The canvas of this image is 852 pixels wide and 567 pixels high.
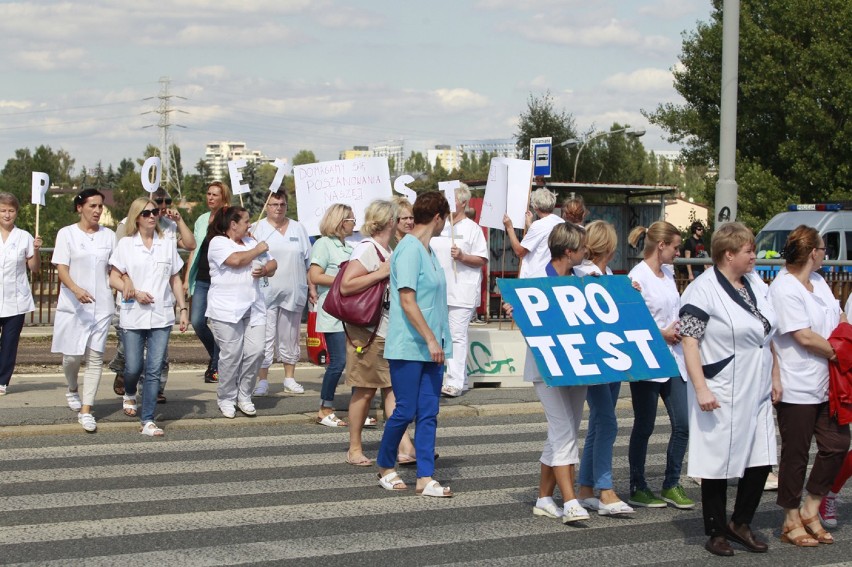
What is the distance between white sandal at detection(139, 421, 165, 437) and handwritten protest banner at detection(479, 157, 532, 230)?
4.81 meters

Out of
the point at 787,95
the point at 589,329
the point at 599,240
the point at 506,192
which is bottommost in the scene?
the point at 589,329

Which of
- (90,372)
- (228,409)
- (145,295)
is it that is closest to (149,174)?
(145,295)

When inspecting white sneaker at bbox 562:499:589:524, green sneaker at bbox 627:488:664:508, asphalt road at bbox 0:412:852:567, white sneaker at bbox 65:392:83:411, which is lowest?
asphalt road at bbox 0:412:852:567

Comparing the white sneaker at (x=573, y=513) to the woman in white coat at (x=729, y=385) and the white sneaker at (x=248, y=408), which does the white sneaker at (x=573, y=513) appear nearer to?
the woman in white coat at (x=729, y=385)

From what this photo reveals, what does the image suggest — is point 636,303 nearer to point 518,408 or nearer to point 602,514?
point 602,514

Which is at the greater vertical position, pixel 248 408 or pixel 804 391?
pixel 804 391

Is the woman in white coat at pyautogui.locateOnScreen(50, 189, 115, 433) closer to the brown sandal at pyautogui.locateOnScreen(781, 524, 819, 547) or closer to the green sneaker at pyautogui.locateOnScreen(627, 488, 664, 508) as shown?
the green sneaker at pyautogui.locateOnScreen(627, 488, 664, 508)

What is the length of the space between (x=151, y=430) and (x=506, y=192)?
5.21 m

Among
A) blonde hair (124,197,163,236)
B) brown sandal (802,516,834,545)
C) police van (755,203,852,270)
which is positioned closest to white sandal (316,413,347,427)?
blonde hair (124,197,163,236)

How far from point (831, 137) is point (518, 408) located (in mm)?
24918

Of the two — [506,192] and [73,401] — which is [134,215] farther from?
[506,192]

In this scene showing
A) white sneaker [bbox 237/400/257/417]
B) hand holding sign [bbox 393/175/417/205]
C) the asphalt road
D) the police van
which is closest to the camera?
the asphalt road

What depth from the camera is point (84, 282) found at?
9.98 meters

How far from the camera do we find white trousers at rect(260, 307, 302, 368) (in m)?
11.5
